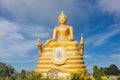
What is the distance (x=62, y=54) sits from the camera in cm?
2503

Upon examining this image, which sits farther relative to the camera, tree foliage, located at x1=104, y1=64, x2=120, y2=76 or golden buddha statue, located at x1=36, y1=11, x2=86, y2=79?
tree foliage, located at x1=104, y1=64, x2=120, y2=76

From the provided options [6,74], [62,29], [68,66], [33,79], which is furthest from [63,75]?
[6,74]

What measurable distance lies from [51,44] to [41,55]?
1.56m

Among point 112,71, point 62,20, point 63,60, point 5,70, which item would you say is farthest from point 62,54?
point 112,71

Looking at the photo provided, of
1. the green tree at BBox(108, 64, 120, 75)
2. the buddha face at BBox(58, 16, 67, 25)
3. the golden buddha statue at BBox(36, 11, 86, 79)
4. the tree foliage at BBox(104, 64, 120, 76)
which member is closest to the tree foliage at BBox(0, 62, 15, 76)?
the tree foliage at BBox(104, 64, 120, 76)

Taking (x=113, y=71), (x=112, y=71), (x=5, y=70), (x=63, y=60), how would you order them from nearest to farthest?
(x=63, y=60), (x=5, y=70), (x=112, y=71), (x=113, y=71)

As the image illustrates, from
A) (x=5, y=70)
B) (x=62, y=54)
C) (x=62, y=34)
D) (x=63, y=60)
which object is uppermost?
(x=5, y=70)

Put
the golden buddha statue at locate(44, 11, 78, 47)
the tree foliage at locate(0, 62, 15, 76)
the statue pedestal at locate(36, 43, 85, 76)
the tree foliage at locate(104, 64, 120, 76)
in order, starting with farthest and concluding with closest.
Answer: the tree foliage at locate(104, 64, 120, 76) < the tree foliage at locate(0, 62, 15, 76) < the golden buddha statue at locate(44, 11, 78, 47) < the statue pedestal at locate(36, 43, 85, 76)

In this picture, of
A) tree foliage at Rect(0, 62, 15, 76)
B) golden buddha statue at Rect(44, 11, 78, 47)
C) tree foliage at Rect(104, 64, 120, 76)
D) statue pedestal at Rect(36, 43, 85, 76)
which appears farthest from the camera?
tree foliage at Rect(104, 64, 120, 76)

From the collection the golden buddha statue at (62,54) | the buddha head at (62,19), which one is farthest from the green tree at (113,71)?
the buddha head at (62,19)

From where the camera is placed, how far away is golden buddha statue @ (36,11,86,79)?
2483 cm

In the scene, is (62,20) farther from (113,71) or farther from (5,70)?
(113,71)

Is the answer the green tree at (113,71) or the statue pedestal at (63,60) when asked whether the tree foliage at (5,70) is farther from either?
the statue pedestal at (63,60)

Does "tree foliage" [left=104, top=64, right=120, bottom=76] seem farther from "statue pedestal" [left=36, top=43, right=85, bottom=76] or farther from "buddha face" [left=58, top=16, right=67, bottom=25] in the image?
"buddha face" [left=58, top=16, right=67, bottom=25]
